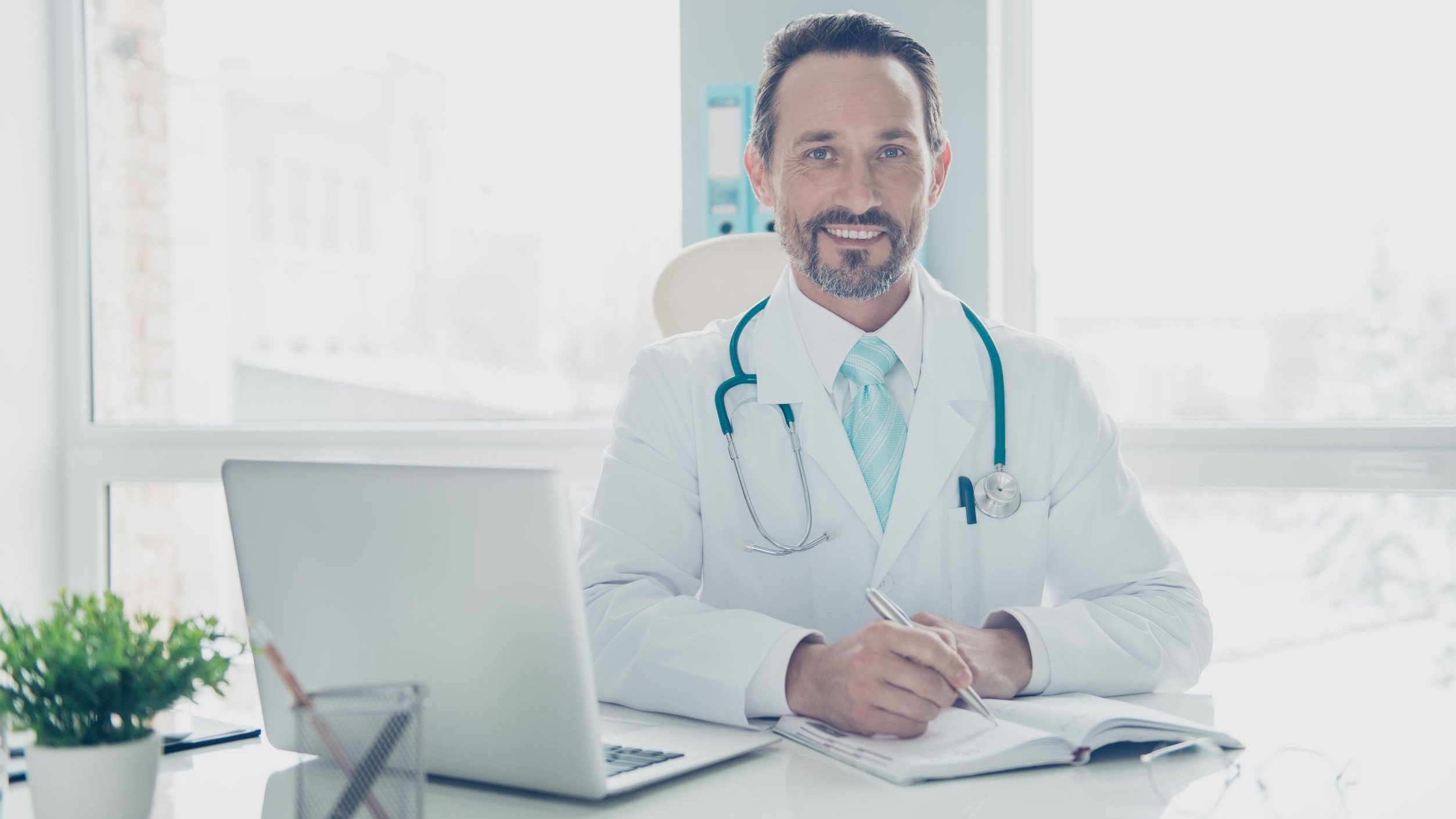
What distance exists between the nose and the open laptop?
0.85m

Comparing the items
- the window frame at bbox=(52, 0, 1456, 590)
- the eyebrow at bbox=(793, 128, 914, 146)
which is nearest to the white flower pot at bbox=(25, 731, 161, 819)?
the eyebrow at bbox=(793, 128, 914, 146)

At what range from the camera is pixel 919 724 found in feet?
3.20

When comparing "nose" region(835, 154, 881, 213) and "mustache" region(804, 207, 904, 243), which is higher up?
"nose" region(835, 154, 881, 213)

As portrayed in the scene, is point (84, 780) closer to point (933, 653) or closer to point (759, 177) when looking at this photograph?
point (933, 653)

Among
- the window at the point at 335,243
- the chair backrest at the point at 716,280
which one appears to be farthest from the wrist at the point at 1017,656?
the window at the point at 335,243

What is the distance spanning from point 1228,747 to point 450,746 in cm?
63

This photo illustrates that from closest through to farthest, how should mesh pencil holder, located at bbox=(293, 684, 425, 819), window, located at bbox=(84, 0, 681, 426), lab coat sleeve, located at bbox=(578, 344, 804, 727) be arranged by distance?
mesh pencil holder, located at bbox=(293, 684, 425, 819), lab coat sleeve, located at bbox=(578, 344, 804, 727), window, located at bbox=(84, 0, 681, 426)

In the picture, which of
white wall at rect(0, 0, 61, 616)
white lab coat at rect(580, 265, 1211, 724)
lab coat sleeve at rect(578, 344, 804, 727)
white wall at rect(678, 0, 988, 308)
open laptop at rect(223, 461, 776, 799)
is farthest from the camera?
white wall at rect(0, 0, 61, 616)

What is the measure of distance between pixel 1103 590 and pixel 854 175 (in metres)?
0.61

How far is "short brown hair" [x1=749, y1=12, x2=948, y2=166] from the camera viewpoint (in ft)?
Answer: 5.14

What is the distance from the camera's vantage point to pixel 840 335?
1513 millimetres

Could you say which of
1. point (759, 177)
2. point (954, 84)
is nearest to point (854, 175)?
point (759, 177)

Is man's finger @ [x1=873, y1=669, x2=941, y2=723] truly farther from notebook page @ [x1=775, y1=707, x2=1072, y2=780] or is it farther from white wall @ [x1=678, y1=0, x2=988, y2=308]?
white wall @ [x1=678, y1=0, x2=988, y2=308]

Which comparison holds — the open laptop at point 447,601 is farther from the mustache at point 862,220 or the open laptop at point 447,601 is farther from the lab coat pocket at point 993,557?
the mustache at point 862,220
